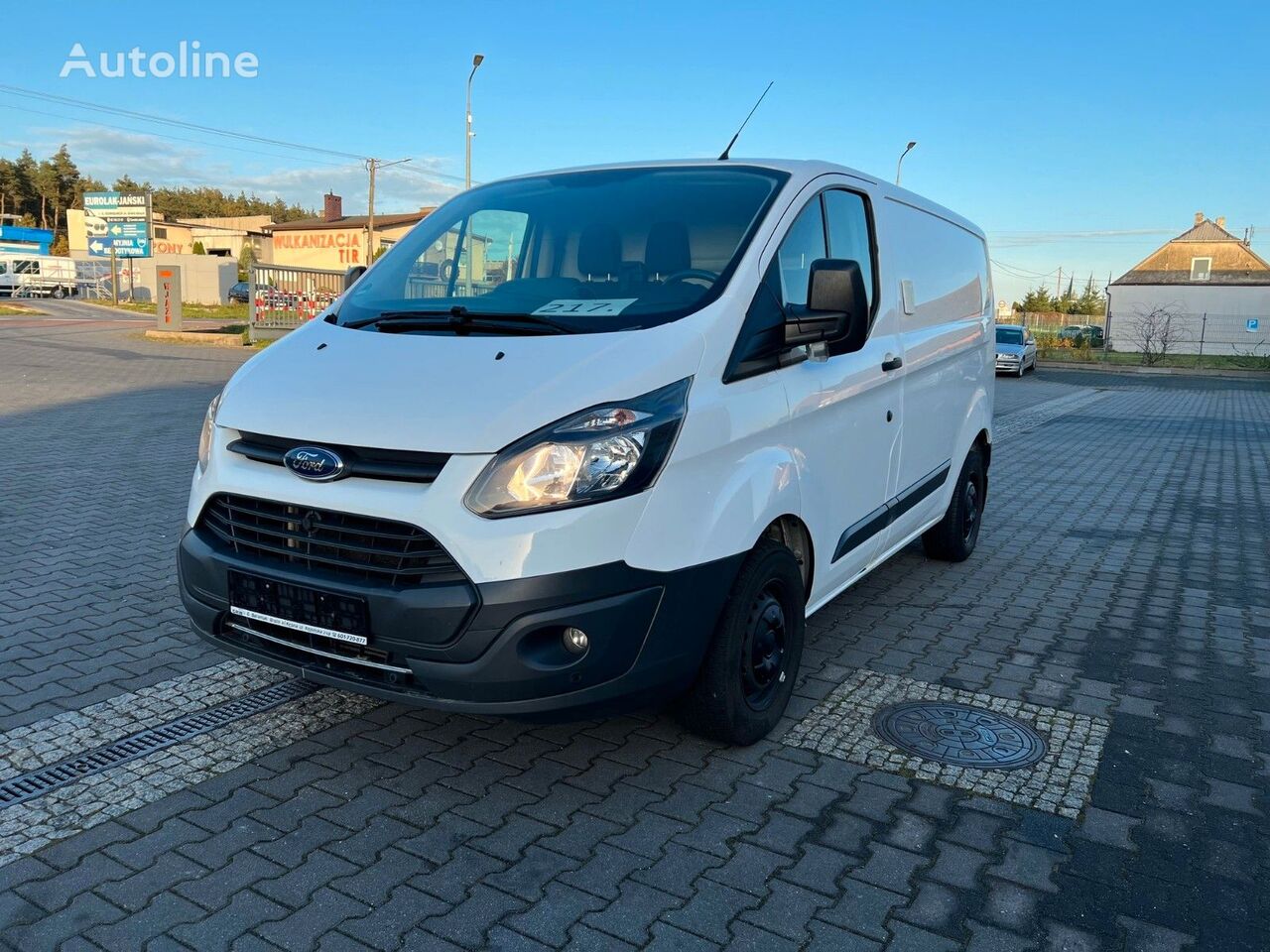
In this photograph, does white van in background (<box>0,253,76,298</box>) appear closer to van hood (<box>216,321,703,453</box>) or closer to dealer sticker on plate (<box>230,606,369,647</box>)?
van hood (<box>216,321,703,453</box>)

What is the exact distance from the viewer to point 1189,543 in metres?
7.44

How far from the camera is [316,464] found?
2.94 meters

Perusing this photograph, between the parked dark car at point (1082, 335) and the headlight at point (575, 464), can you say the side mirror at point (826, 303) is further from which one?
the parked dark car at point (1082, 335)

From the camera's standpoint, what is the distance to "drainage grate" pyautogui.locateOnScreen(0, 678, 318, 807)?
322 cm

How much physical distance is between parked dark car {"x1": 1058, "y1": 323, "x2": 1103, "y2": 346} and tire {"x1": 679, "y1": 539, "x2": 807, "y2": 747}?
1748 inches

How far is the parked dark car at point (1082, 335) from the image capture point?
4428 cm

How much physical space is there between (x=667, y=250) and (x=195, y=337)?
2512 cm

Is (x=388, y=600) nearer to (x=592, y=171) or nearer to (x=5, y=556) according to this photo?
(x=592, y=171)

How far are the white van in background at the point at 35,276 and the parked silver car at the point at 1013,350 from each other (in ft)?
163

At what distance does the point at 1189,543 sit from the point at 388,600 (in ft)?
22.0

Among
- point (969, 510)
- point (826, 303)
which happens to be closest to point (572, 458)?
point (826, 303)

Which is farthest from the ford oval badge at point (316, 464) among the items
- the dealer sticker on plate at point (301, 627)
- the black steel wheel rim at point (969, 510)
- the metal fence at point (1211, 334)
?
the metal fence at point (1211, 334)

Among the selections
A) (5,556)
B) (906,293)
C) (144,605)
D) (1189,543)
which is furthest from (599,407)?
(1189,543)

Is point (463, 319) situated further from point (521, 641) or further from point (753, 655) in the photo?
point (753, 655)
